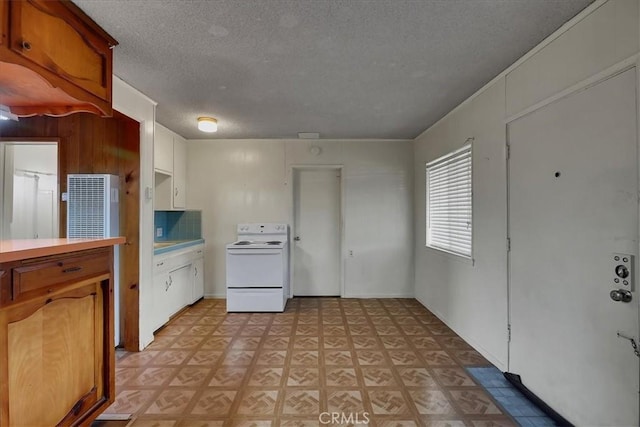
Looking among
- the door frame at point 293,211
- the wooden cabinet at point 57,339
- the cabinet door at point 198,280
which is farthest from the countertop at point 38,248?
the door frame at point 293,211

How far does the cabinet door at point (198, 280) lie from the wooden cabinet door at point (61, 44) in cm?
266

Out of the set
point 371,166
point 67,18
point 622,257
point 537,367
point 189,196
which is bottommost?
point 537,367

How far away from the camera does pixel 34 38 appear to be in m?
1.40

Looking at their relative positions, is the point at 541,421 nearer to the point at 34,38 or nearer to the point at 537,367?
the point at 537,367

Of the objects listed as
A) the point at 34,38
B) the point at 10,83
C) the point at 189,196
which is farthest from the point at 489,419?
the point at 189,196

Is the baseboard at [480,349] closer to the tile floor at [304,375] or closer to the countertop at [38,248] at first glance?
the tile floor at [304,375]

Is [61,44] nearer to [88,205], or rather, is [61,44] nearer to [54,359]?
[88,205]

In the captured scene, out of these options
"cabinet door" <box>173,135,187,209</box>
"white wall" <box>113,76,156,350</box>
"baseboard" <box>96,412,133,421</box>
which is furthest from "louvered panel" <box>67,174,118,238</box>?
Answer: "cabinet door" <box>173,135,187,209</box>

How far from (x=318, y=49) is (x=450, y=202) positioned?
2.22 m

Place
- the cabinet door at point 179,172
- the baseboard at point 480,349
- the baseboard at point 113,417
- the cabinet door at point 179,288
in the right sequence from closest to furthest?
the baseboard at point 113,417
the baseboard at point 480,349
the cabinet door at point 179,288
the cabinet door at point 179,172

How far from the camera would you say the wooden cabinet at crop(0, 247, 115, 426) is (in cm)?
119

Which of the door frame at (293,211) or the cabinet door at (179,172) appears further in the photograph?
the door frame at (293,211)

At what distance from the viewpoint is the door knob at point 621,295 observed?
136 centimetres

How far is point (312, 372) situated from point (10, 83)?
2.62m
